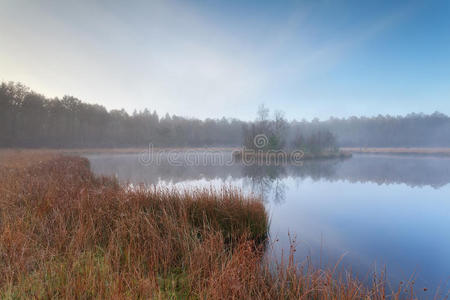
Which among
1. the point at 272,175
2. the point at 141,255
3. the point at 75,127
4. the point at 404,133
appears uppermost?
the point at 75,127

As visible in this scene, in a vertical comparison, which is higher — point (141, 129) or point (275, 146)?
point (141, 129)

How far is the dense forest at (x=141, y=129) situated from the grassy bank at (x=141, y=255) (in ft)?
74.2

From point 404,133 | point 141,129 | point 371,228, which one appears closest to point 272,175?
point 371,228

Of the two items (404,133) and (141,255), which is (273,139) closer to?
(141,255)

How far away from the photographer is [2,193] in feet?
13.0

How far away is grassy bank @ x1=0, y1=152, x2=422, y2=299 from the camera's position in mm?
1660

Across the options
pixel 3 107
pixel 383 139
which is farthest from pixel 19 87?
pixel 383 139

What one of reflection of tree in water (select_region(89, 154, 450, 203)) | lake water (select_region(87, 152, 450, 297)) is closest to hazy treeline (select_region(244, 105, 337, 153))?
reflection of tree in water (select_region(89, 154, 450, 203))

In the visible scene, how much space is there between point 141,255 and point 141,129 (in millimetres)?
50919

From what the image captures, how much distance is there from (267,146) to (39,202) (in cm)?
2422

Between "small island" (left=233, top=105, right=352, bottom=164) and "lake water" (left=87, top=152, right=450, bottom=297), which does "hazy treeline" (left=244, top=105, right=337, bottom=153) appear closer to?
"small island" (left=233, top=105, right=352, bottom=164)

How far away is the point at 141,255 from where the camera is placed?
7.39 feet

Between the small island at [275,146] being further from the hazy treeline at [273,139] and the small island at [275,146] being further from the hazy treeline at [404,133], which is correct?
the hazy treeline at [404,133]

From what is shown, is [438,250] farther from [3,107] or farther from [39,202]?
[3,107]
